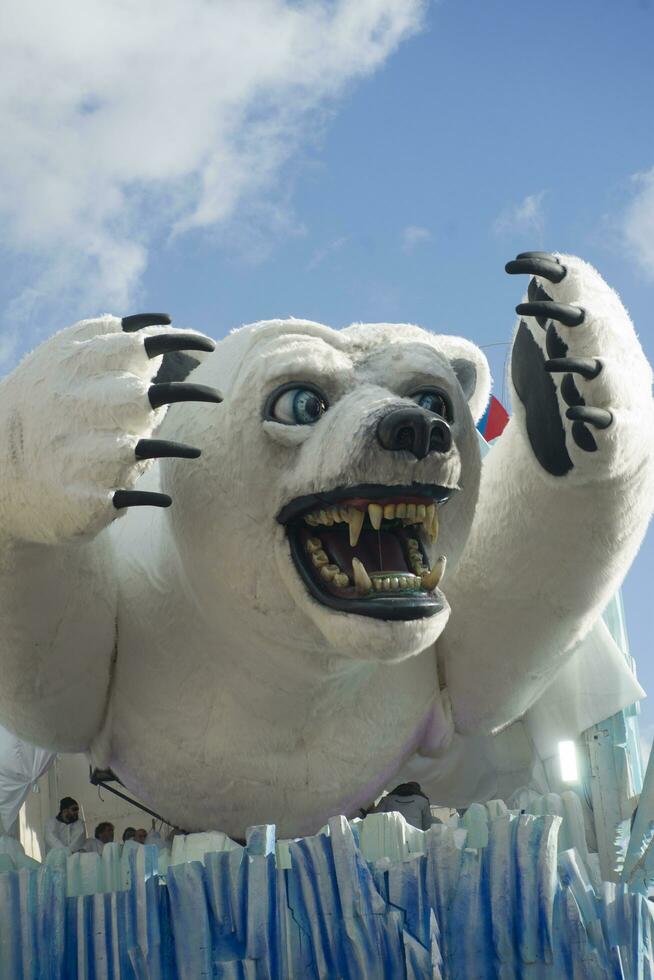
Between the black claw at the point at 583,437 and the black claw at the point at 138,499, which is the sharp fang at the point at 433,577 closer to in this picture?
the black claw at the point at 583,437

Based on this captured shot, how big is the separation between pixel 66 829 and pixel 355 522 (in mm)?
1669

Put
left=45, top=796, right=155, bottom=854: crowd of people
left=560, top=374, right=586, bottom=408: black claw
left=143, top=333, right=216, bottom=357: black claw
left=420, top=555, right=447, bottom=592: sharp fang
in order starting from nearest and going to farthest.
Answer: left=143, top=333, right=216, bottom=357: black claw < left=420, top=555, right=447, bottom=592: sharp fang < left=560, top=374, right=586, bottom=408: black claw < left=45, top=796, right=155, bottom=854: crowd of people

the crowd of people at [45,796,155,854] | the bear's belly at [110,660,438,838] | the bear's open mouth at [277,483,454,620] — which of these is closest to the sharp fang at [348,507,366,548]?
the bear's open mouth at [277,483,454,620]

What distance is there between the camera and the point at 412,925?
10.9ft

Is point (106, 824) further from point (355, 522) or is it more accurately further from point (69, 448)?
point (69, 448)

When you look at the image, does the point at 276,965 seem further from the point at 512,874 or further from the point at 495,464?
the point at 495,464

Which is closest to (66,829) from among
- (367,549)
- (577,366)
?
(367,549)

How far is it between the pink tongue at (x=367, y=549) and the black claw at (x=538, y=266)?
70cm

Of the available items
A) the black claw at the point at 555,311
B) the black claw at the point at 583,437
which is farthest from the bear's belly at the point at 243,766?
the black claw at the point at 555,311

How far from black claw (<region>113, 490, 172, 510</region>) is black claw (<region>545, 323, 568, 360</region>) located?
1092 millimetres

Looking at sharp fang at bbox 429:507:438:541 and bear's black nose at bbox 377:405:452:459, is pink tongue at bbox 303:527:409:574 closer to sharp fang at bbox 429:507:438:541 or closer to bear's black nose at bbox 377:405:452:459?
sharp fang at bbox 429:507:438:541

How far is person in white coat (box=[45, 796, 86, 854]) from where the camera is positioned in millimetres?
4367

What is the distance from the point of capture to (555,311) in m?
3.40

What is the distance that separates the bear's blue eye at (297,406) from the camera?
11.5 feet
